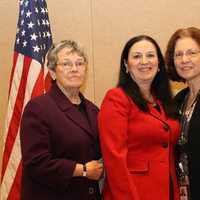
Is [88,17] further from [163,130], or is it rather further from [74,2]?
[163,130]

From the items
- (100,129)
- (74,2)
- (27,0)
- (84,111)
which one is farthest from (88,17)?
(100,129)

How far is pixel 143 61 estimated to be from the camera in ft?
7.70

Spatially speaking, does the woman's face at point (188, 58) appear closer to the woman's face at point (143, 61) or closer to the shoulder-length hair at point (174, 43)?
the shoulder-length hair at point (174, 43)

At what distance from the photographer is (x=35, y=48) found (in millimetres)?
2943

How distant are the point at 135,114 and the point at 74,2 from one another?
1590 millimetres

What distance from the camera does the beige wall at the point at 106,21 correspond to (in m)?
3.48

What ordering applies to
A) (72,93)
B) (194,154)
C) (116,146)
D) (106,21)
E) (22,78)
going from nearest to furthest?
(116,146)
(194,154)
(72,93)
(22,78)
(106,21)

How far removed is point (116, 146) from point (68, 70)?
0.54m

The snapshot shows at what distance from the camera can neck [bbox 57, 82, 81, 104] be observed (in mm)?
2406

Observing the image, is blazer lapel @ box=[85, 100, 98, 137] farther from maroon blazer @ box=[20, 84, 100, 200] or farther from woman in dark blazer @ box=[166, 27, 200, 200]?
woman in dark blazer @ box=[166, 27, 200, 200]

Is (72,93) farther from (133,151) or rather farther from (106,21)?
(106,21)

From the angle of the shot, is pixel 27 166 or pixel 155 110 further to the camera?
pixel 155 110

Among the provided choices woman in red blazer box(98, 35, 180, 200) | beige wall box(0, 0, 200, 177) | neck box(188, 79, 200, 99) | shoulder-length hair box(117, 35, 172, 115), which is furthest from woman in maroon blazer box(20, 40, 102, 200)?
beige wall box(0, 0, 200, 177)

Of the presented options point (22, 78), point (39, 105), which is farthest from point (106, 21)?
point (39, 105)
